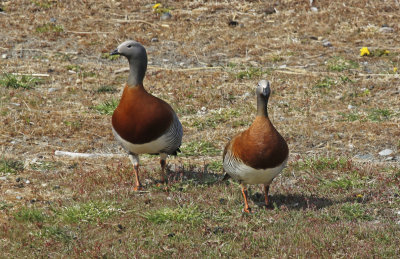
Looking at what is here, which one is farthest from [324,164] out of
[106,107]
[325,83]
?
[106,107]

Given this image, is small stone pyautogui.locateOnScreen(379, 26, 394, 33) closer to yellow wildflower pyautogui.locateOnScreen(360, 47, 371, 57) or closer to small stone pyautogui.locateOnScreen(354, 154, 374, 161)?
yellow wildflower pyautogui.locateOnScreen(360, 47, 371, 57)

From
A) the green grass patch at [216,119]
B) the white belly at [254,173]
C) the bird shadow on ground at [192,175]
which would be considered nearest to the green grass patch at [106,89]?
the green grass patch at [216,119]

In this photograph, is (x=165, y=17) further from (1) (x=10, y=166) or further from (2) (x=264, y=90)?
(2) (x=264, y=90)

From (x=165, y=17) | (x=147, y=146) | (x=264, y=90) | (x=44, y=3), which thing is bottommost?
(x=165, y=17)

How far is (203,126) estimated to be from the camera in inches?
496

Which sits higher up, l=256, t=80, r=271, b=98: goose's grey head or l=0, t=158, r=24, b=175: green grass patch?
l=256, t=80, r=271, b=98: goose's grey head

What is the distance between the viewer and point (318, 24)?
19.0m

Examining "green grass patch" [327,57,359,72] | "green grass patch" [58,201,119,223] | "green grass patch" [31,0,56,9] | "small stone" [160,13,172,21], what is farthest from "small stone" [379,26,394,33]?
"green grass patch" [58,201,119,223]

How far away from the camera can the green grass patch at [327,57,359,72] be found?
50.9ft

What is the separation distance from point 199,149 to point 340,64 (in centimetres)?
618

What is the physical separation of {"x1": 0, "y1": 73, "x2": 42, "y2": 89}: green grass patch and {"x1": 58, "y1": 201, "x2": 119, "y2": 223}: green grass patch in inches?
281

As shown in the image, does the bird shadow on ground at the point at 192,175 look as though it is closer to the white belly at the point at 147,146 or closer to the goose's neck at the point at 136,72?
the white belly at the point at 147,146

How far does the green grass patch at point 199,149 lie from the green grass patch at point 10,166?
A: 2893 mm

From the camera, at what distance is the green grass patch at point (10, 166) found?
9719 mm
